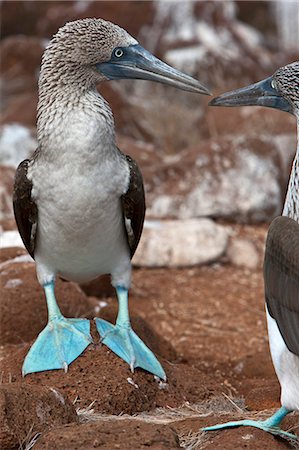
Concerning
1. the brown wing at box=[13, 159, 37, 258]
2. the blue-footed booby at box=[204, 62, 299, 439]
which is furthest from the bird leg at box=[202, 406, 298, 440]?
the brown wing at box=[13, 159, 37, 258]

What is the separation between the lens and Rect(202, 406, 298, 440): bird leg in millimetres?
3898

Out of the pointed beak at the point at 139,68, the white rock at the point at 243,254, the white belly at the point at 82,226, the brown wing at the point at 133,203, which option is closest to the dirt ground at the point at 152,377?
the white rock at the point at 243,254

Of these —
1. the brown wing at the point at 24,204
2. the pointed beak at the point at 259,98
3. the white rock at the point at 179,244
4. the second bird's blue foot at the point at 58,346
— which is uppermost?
the pointed beak at the point at 259,98

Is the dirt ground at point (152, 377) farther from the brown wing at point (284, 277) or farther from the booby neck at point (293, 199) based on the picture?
the booby neck at point (293, 199)

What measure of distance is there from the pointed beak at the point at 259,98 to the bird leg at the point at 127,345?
4.46 ft

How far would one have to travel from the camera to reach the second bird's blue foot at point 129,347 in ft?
15.9

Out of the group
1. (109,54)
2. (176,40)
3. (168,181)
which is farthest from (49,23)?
(109,54)

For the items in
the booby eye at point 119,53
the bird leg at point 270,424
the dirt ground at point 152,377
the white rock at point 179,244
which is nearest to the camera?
the dirt ground at point 152,377

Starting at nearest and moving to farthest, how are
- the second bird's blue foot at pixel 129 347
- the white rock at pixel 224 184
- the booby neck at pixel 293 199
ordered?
the booby neck at pixel 293 199, the second bird's blue foot at pixel 129 347, the white rock at pixel 224 184

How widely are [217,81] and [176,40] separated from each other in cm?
303

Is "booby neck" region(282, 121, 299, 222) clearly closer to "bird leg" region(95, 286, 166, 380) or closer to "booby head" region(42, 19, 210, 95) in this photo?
"booby head" region(42, 19, 210, 95)

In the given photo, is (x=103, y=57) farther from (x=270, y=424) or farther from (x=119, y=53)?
(x=270, y=424)

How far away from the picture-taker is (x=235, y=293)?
7.93m

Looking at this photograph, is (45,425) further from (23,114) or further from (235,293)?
(23,114)
